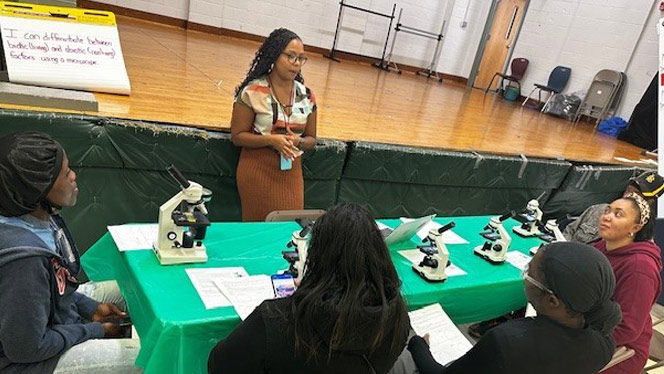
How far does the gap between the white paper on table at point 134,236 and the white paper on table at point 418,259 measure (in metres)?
1.04

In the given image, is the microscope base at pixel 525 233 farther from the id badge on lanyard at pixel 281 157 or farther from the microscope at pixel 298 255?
the microscope at pixel 298 255

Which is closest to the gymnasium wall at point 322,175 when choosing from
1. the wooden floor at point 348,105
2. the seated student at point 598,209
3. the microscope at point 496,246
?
the wooden floor at point 348,105

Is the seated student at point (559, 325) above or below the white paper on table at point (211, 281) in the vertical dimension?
above

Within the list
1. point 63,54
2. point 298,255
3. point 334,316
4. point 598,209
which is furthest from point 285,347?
point 598,209

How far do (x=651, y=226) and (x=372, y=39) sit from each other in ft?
25.5

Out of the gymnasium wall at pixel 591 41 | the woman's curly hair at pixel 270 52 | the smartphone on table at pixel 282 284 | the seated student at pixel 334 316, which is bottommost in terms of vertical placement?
the smartphone on table at pixel 282 284

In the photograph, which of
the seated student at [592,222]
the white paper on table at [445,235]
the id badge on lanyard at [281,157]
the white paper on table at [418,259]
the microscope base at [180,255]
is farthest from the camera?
the seated student at [592,222]

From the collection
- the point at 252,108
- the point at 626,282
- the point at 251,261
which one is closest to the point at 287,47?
the point at 252,108

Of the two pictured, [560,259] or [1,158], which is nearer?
[1,158]

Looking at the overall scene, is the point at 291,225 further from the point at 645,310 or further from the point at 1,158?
the point at 645,310

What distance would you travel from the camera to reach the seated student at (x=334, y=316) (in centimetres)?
100

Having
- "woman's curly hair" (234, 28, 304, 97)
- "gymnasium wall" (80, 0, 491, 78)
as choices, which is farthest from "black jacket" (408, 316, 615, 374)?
"gymnasium wall" (80, 0, 491, 78)

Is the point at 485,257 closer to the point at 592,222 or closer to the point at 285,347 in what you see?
the point at 592,222

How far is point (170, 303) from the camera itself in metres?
1.32
